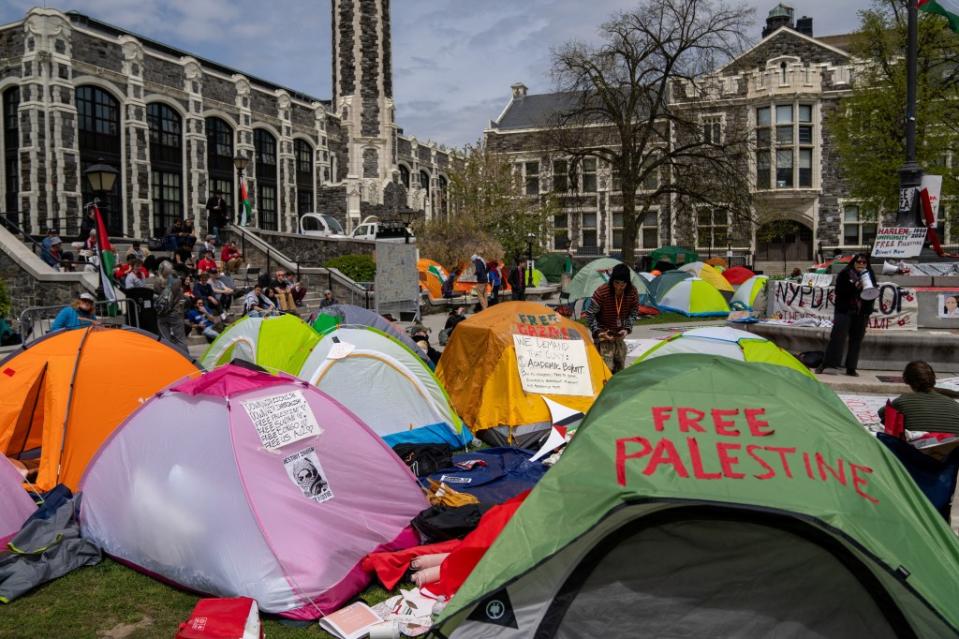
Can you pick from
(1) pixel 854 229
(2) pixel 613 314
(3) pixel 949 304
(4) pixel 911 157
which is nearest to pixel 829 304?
(3) pixel 949 304

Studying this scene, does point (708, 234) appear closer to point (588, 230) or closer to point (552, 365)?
point (588, 230)

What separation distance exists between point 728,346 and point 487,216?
29.5m

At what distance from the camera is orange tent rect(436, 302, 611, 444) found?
332 inches

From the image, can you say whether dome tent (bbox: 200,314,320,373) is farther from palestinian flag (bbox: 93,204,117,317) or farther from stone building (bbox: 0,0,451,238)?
stone building (bbox: 0,0,451,238)

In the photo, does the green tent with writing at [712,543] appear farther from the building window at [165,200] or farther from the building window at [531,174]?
the building window at [531,174]

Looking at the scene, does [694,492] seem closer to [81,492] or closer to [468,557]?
[468,557]

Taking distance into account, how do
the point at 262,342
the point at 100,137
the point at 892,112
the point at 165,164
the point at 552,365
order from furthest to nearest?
the point at 165,164 → the point at 100,137 → the point at 892,112 → the point at 262,342 → the point at 552,365

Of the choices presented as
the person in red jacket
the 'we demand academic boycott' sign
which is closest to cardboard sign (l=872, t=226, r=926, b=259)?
the 'we demand academic boycott' sign

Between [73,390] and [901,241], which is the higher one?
[901,241]

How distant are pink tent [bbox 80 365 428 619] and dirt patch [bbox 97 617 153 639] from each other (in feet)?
1.19

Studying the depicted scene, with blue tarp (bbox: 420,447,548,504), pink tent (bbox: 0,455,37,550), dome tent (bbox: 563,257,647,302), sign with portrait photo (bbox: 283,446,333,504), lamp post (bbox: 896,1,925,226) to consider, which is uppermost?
lamp post (bbox: 896,1,925,226)

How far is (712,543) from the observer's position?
366 cm

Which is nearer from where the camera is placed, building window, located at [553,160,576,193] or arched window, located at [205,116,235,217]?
building window, located at [553,160,576,193]

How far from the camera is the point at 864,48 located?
89.4 feet
